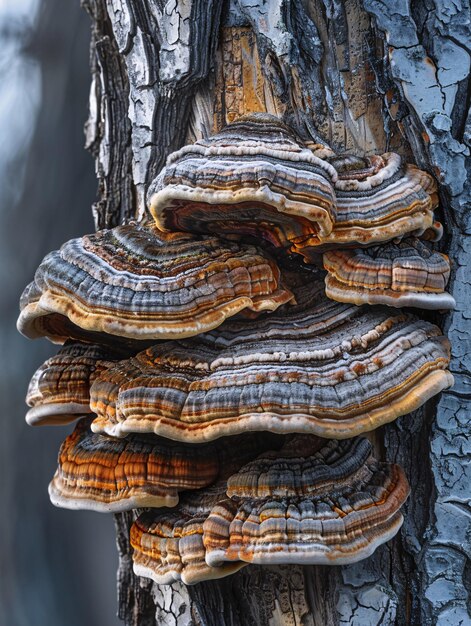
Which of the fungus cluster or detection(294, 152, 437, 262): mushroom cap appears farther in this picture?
detection(294, 152, 437, 262): mushroom cap

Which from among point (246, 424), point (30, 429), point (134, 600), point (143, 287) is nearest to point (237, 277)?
point (143, 287)

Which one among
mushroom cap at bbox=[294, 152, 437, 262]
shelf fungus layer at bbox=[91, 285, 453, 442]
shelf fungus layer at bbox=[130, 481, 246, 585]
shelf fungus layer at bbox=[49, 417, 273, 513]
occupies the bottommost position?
shelf fungus layer at bbox=[130, 481, 246, 585]

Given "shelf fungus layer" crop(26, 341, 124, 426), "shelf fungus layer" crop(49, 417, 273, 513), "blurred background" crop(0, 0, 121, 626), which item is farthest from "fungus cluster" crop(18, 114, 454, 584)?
"blurred background" crop(0, 0, 121, 626)

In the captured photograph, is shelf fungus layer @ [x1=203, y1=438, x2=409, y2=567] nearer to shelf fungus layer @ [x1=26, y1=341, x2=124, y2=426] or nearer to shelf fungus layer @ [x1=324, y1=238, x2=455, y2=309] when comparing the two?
shelf fungus layer @ [x1=324, y1=238, x2=455, y2=309]

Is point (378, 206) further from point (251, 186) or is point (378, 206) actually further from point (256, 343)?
A: point (256, 343)

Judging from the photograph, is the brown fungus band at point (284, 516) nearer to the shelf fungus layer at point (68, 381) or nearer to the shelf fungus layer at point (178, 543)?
the shelf fungus layer at point (178, 543)

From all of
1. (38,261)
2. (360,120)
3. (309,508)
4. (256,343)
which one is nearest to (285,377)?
(256,343)

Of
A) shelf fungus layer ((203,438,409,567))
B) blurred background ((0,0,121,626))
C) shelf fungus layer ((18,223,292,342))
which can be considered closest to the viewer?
shelf fungus layer ((203,438,409,567))
